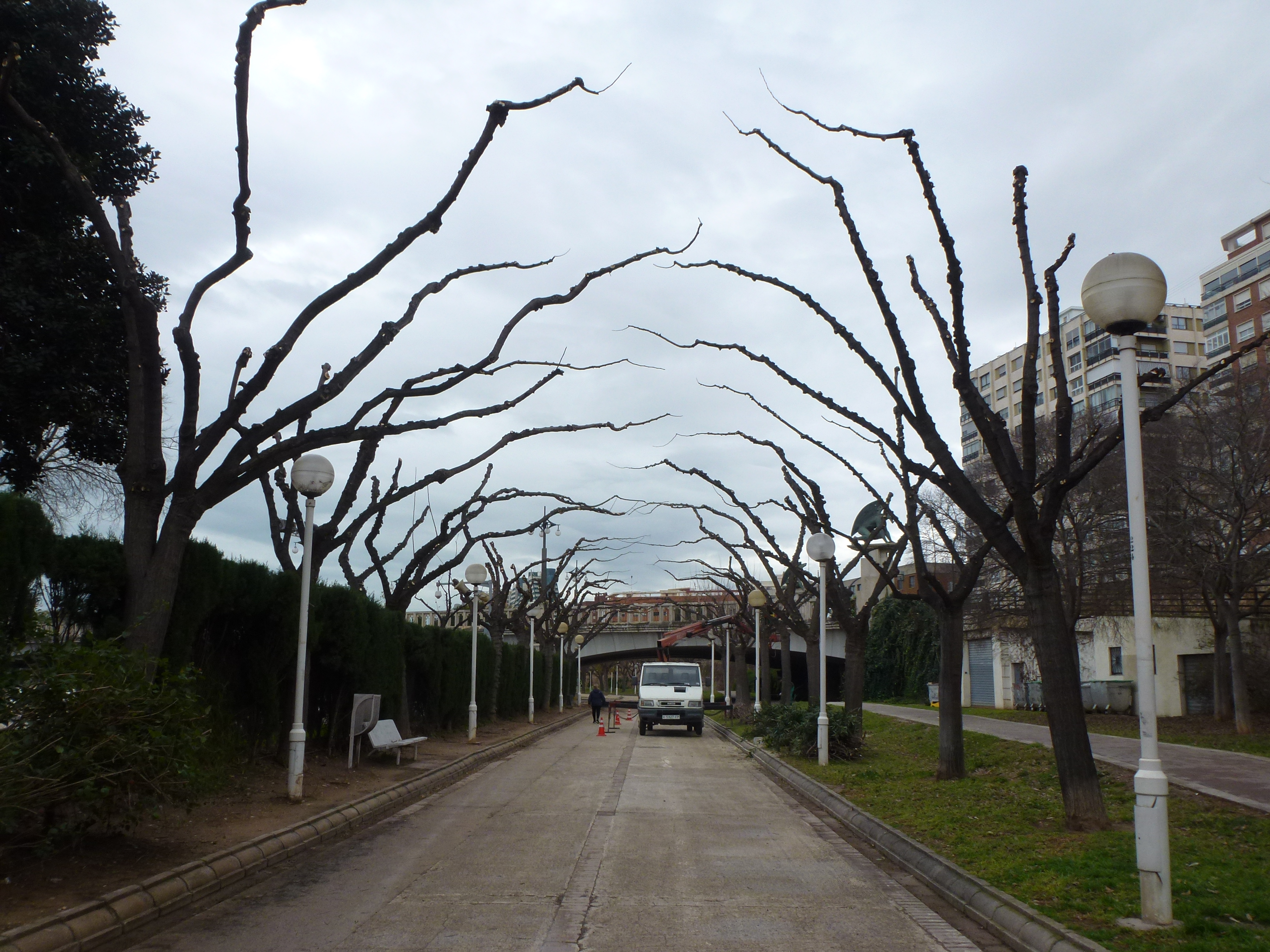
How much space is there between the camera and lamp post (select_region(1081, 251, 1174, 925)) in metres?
6.42

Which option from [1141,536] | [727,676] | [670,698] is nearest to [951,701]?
[1141,536]

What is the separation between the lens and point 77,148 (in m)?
15.7

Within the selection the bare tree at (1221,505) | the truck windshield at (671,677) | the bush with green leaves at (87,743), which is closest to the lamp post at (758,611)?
the truck windshield at (671,677)

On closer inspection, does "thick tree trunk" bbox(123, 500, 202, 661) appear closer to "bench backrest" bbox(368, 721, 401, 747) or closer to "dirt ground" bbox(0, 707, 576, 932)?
"dirt ground" bbox(0, 707, 576, 932)

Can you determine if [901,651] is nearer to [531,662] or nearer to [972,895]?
[531,662]

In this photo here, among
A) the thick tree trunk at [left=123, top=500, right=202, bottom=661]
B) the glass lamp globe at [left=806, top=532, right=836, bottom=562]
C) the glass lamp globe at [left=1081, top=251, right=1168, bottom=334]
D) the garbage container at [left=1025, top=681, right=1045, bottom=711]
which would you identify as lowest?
the garbage container at [left=1025, top=681, right=1045, bottom=711]

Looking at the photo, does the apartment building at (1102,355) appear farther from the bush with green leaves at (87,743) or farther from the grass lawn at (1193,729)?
the bush with green leaves at (87,743)

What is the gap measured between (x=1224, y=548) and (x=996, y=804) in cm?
1570

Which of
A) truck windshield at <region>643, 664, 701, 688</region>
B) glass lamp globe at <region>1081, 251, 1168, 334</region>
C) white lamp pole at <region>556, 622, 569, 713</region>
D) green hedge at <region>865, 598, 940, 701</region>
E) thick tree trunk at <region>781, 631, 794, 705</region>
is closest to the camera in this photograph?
glass lamp globe at <region>1081, 251, 1168, 334</region>

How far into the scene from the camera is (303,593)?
495 inches

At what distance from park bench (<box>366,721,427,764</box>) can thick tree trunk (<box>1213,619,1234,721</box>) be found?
765 inches

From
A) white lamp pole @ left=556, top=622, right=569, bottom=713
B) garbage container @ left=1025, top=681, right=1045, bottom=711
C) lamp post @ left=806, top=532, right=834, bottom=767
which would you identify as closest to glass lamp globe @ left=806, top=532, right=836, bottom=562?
lamp post @ left=806, top=532, right=834, bottom=767

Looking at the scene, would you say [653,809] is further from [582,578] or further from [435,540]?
[582,578]

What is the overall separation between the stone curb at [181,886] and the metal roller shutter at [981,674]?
40.2 metres
